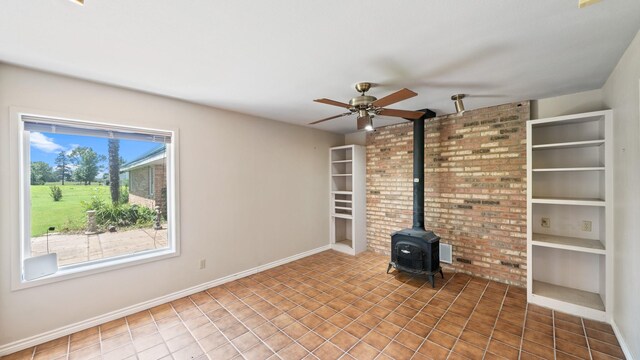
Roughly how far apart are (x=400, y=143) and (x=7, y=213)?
15.5ft

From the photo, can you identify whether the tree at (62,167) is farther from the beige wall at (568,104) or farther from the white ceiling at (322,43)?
the beige wall at (568,104)

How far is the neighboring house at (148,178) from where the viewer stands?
2863 mm

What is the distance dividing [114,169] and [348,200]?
12.2 feet

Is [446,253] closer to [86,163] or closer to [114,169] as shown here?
[114,169]

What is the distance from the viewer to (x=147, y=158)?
299cm

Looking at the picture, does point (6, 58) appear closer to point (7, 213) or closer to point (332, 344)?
point (7, 213)

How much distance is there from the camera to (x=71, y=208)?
2502mm

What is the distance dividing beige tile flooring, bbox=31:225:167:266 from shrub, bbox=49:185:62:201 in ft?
1.19

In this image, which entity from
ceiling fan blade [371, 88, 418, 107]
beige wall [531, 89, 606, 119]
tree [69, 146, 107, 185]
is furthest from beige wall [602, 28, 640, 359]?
tree [69, 146, 107, 185]

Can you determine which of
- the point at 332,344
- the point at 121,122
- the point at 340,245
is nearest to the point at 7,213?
the point at 121,122

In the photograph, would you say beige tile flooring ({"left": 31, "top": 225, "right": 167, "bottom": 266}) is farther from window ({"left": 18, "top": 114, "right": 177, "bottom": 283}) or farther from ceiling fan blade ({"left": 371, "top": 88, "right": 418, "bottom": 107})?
ceiling fan blade ({"left": 371, "top": 88, "right": 418, "bottom": 107})

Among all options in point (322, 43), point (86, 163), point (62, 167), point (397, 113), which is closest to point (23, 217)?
point (62, 167)

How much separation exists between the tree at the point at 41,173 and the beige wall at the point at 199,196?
0.70 ft

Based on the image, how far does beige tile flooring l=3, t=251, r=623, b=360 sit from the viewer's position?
6.82 feet
